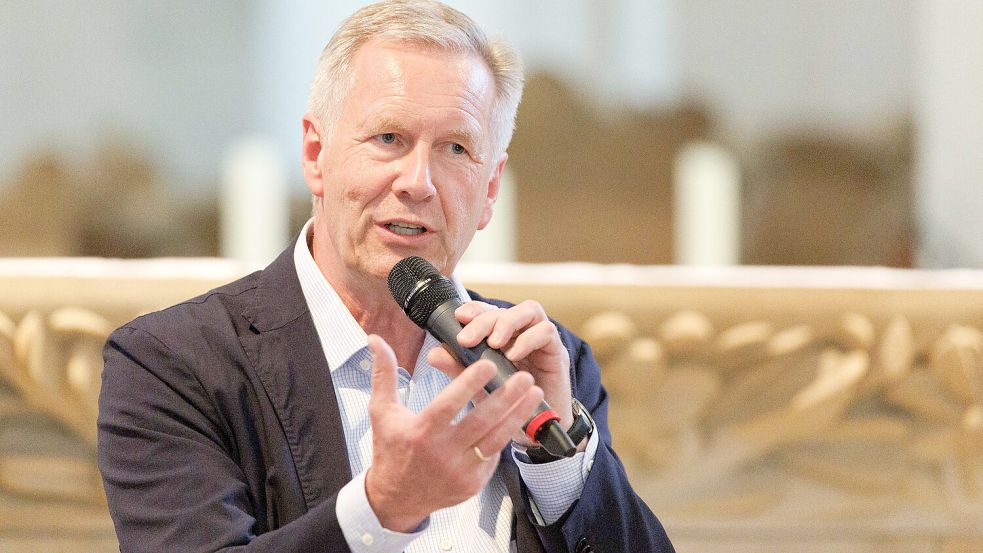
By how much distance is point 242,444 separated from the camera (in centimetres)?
162

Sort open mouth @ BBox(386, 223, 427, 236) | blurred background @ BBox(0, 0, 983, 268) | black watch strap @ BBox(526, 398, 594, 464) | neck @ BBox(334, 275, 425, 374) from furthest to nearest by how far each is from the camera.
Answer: blurred background @ BBox(0, 0, 983, 268), neck @ BBox(334, 275, 425, 374), open mouth @ BBox(386, 223, 427, 236), black watch strap @ BBox(526, 398, 594, 464)

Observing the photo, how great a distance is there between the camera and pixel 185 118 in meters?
3.97

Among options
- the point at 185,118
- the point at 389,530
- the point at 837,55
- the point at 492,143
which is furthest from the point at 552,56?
the point at 389,530

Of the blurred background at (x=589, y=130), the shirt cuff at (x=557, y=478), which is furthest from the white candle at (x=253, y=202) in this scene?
the shirt cuff at (x=557, y=478)

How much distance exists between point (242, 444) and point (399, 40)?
659 millimetres

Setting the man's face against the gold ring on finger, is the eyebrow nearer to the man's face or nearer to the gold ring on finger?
the man's face

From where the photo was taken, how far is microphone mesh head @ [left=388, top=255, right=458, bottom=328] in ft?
4.92

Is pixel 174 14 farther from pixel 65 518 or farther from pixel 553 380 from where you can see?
pixel 553 380

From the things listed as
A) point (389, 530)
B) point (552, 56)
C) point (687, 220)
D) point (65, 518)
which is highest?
point (552, 56)

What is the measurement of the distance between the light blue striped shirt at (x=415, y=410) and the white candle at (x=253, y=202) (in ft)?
7.00

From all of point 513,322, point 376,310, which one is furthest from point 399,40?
point 513,322

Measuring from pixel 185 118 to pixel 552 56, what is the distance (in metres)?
1.31

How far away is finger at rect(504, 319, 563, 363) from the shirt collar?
0.25 metres

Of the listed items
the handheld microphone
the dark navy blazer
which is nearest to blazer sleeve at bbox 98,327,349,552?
the dark navy blazer
